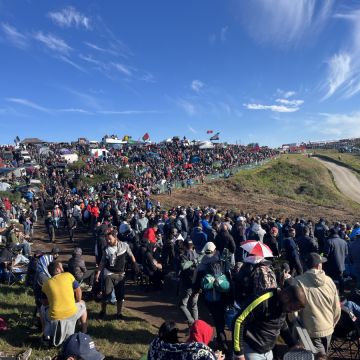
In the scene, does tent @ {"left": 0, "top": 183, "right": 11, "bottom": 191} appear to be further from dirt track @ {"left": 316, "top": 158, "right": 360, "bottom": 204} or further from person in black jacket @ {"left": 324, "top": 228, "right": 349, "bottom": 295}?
dirt track @ {"left": 316, "top": 158, "right": 360, "bottom": 204}

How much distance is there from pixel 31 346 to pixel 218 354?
427 cm

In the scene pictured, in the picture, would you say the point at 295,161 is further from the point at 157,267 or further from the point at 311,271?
the point at 311,271

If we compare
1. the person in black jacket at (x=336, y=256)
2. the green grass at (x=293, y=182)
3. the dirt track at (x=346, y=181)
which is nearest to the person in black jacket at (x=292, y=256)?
the person in black jacket at (x=336, y=256)

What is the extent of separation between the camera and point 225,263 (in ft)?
22.2

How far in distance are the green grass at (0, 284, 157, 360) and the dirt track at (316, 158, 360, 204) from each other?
126 feet

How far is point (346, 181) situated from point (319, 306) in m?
49.7

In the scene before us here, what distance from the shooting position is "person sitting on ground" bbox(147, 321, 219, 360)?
317 centimetres

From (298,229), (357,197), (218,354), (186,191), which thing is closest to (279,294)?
(218,354)

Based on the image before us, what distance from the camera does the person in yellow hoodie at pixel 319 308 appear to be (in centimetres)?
452

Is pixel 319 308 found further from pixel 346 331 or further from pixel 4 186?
pixel 4 186

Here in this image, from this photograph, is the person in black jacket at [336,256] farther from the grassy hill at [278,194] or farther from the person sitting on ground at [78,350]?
the grassy hill at [278,194]

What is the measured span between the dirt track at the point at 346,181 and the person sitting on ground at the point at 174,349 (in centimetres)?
4121

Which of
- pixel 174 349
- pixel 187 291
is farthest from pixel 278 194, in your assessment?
pixel 174 349

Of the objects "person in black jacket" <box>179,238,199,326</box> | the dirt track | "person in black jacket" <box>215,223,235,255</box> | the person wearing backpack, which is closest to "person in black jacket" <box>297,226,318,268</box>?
"person in black jacket" <box>215,223,235,255</box>
